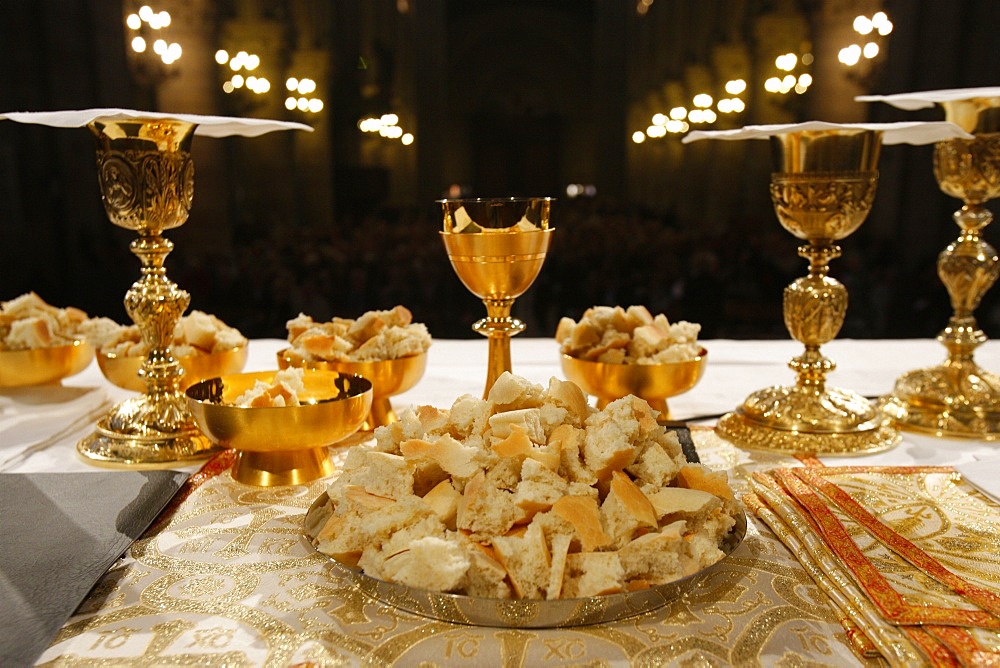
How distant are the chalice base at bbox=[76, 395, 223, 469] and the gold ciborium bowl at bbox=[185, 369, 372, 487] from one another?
118mm

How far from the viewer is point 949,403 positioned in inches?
45.1

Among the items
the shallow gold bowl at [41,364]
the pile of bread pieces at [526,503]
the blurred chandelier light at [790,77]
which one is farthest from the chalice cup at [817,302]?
the blurred chandelier light at [790,77]

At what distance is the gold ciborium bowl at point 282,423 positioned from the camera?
2.76 ft

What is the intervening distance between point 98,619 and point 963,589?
2.19 ft

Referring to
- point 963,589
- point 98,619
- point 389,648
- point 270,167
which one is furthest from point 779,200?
point 270,167

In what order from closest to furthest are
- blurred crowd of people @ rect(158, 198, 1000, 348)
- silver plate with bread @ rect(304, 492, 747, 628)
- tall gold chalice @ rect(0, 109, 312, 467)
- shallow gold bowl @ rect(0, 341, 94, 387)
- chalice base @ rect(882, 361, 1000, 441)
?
silver plate with bread @ rect(304, 492, 747, 628), tall gold chalice @ rect(0, 109, 312, 467), chalice base @ rect(882, 361, 1000, 441), shallow gold bowl @ rect(0, 341, 94, 387), blurred crowd of people @ rect(158, 198, 1000, 348)

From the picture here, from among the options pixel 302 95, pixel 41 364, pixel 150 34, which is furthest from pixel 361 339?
pixel 150 34

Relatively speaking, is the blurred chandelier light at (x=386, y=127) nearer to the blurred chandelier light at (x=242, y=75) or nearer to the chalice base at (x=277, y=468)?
the blurred chandelier light at (x=242, y=75)

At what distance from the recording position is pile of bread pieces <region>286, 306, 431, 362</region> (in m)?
1.06

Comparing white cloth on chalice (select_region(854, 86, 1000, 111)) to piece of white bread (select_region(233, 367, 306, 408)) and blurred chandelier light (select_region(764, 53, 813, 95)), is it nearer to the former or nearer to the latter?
piece of white bread (select_region(233, 367, 306, 408))

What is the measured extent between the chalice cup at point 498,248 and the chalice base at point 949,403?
60 centimetres

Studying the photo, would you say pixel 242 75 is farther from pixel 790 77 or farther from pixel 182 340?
pixel 790 77

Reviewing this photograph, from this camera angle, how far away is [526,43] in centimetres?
249

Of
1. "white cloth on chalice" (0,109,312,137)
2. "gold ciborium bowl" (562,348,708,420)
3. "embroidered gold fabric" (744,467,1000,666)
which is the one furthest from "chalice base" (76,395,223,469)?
"embroidered gold fabric" (744,467,1000,666)
